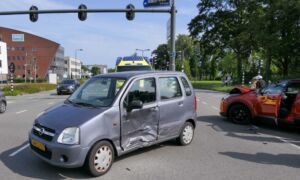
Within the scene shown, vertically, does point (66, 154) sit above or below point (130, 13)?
below

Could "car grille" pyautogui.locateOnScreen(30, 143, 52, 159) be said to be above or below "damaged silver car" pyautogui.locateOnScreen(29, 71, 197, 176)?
below

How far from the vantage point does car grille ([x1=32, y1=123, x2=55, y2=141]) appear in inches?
193

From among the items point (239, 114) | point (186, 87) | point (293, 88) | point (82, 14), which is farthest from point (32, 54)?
point (186, 87)

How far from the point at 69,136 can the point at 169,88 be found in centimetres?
263

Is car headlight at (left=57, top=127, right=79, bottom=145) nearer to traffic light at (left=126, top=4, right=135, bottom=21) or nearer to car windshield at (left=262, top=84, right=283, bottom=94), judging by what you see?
car windshield at (left=262, top=84, right=283, bottom=94)

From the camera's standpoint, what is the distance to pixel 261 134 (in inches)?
340

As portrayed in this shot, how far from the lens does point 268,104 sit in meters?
9.15

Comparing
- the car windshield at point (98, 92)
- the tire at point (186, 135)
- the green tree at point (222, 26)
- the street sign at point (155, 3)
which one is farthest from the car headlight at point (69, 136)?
the green tree at point (222, 26)

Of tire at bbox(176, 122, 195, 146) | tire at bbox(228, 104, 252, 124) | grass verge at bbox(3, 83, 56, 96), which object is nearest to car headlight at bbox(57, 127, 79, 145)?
tire at bbox(176, 122, 195, 146)

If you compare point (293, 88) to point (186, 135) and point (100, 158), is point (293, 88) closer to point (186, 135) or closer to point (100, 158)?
point (186, 135)

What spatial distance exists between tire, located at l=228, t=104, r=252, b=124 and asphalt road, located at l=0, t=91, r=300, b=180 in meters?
1.29

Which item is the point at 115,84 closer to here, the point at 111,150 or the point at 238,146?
the point at 111,150

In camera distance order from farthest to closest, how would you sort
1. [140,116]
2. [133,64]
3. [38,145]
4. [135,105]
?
[133,64] → [140,116] → [135,105] → [38,145]

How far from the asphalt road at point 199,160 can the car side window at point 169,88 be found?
1.21 meters
